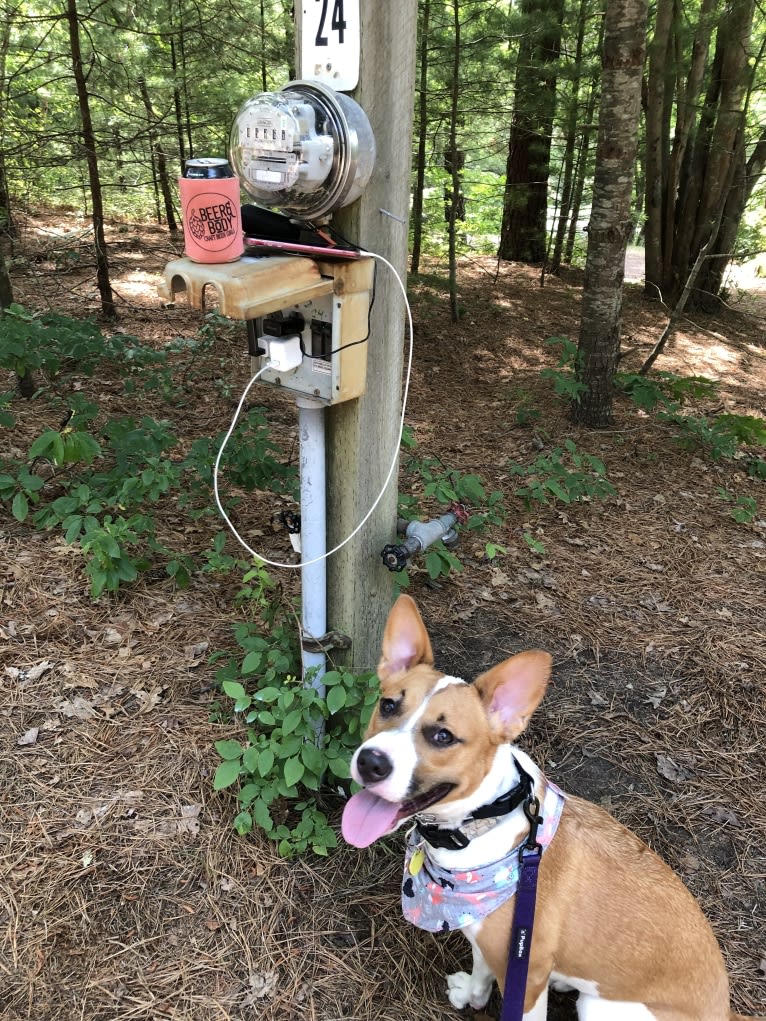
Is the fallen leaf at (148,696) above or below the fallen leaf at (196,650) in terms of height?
below

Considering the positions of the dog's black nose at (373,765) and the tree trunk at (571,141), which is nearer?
the dog's black nose at (373,765)

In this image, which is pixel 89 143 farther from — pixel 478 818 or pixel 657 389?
pixel 478 818

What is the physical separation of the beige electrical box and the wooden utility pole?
89 mm

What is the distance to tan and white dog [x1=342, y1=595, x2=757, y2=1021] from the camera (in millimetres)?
1725

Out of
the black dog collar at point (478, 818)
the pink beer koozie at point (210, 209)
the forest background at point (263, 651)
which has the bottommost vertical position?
the forest background at point (263, 651)

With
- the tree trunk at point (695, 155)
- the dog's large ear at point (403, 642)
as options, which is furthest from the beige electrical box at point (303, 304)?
the tree trunk at point (695, 155)

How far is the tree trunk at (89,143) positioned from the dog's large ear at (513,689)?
214 inches

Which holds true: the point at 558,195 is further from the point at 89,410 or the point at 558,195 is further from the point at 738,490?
the point at 89,410

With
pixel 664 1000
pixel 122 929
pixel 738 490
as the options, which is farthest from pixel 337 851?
pixel 738 490

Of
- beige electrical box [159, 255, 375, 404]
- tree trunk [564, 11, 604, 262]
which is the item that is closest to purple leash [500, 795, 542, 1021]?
beige electrical box [159, 255, 375, 404]

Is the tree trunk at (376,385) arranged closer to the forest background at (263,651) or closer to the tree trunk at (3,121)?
the forest background at (263,651)

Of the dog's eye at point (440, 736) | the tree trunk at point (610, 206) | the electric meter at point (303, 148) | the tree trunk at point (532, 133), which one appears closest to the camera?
the electric meter at point (303, 148)

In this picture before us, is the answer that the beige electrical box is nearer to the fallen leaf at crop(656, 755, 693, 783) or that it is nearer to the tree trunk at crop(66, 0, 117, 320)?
the fallen leaf at crop(656, 755, 693, 783)

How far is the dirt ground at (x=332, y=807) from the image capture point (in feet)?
6.70
